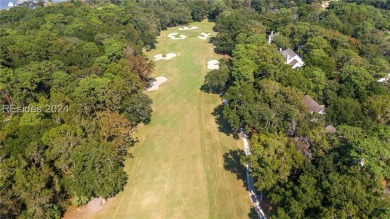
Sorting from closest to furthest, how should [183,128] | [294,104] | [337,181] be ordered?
[337,181]
[294,104]
[183,128]

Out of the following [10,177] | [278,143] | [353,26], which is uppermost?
[10,177]

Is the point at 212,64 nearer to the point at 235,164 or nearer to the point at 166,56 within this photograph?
the point at 166,56

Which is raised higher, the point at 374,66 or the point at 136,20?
the point at 136,20

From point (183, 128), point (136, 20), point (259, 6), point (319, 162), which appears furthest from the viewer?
point (259, 6)

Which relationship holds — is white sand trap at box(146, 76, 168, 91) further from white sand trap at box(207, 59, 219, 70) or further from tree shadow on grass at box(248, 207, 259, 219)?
tree shadow on grass at box(248, 207, 259, 219)

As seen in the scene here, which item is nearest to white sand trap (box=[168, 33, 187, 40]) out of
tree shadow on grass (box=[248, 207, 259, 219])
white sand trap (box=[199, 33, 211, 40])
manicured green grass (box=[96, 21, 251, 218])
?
white sand trap (box=[199, 33, 211, 40])

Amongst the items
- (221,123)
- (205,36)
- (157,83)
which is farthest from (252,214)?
(205,36)

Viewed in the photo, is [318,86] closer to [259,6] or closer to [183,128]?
[183,128]

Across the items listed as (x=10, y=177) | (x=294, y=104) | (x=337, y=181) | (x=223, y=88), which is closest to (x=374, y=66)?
(x=294, y=104)
